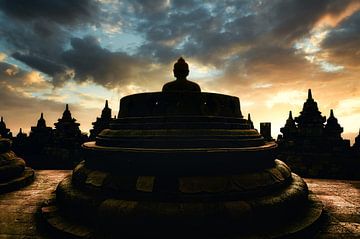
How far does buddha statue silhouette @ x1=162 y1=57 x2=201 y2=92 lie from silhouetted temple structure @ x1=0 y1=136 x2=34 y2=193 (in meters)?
4.74

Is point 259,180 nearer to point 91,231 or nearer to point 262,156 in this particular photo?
point 262,156

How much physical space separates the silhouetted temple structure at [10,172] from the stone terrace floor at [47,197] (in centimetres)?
23

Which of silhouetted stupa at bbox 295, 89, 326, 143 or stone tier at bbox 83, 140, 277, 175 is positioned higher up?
silhouetted stupa at bbox 295, 89, 326, 143

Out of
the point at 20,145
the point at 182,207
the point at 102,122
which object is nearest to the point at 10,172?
the point at 182,207

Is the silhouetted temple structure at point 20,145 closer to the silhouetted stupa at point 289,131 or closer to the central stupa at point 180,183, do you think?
the central stupa at point 180,183

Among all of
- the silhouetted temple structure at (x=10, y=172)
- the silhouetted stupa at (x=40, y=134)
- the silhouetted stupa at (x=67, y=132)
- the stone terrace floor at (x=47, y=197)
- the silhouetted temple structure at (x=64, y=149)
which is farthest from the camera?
the silhouetted stupa at (x=40, y=134)

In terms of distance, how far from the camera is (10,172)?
6.98 m

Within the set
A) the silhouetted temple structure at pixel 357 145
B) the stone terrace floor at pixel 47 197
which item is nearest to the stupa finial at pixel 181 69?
the stone terrace floor at pixel 47 197

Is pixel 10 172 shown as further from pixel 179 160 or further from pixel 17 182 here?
pixel 179 160

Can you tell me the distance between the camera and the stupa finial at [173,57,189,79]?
6.52 metres

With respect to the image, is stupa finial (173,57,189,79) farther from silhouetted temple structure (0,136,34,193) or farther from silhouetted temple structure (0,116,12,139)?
silhouetted temple structure (0,116,12,139)

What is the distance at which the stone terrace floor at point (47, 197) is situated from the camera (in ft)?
14.2

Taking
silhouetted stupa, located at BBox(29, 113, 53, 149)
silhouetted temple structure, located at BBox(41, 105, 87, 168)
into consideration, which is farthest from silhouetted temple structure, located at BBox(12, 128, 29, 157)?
silhouetted temple structure, located at BBox(41, 105, 87, 168)

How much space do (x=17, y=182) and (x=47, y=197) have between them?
1.49 m
